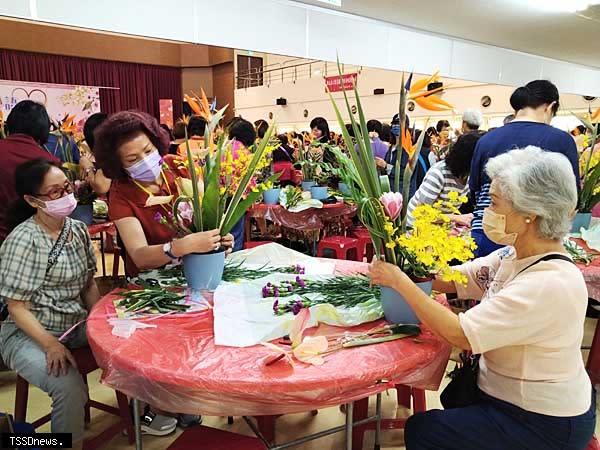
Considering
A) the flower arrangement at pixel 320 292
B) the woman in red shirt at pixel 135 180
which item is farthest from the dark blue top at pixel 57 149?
the flower arrangement at pixel 320 292

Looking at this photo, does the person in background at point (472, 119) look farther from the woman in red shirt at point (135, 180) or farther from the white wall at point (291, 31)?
the woman in red shirt at point (135, 180)

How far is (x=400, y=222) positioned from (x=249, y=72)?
39.6 feet

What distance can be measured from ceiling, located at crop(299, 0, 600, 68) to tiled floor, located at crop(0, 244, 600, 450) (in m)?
3.99

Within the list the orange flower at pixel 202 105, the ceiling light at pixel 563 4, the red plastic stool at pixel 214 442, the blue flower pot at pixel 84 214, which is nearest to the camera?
the red plastic stool at pixel 214 442

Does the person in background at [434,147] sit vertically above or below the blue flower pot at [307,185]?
above

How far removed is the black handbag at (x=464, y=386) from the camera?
148 centimetres

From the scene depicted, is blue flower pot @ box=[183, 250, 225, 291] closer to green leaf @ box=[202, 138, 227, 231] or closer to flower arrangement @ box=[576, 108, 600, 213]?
green leaf @ box=[202, 138, 227, 231]

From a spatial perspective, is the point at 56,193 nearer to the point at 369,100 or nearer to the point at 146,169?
the point at 146,169

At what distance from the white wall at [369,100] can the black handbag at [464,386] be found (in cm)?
468

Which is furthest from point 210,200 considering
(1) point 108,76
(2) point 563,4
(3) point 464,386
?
(1) point 108,76

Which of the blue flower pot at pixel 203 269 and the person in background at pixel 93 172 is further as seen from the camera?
the person in background at pixel 93 172

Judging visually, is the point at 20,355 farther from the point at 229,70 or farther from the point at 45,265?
the point at 229,70

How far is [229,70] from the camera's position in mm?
11375

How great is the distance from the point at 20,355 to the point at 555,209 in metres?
1.85
